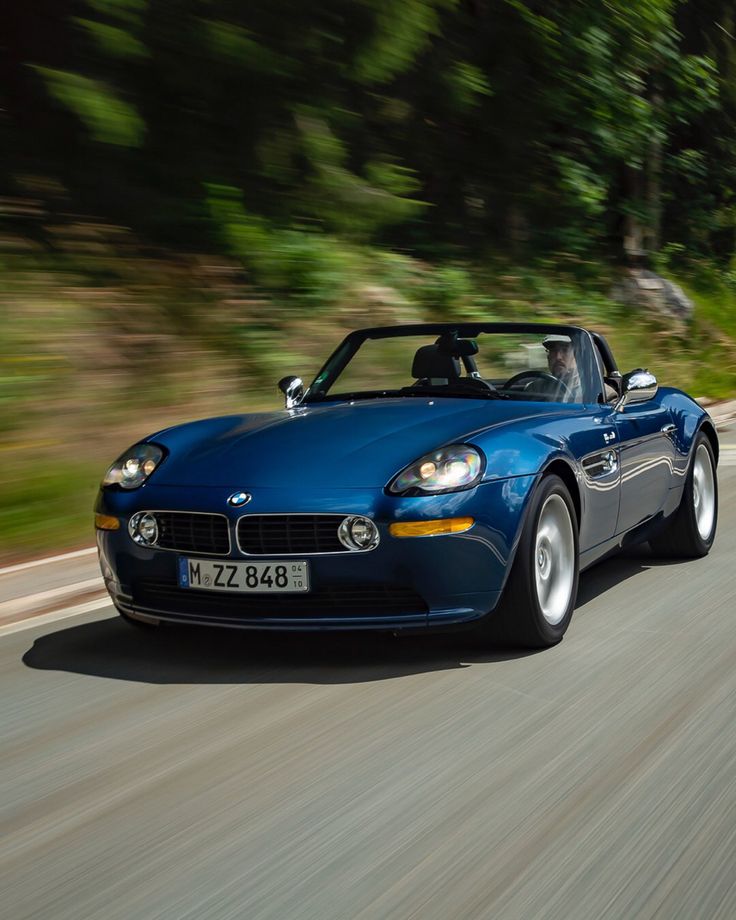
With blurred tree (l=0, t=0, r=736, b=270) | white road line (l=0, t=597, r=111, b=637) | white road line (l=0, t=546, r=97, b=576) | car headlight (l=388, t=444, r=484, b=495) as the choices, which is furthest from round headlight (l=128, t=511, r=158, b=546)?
blurred tree (l=0, t=0, r=736, b=270)

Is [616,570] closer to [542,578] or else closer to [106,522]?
[542,578]

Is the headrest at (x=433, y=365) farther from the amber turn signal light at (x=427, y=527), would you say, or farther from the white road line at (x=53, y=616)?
the white road line at (x=53, y=616)

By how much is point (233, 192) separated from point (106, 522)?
684 cm

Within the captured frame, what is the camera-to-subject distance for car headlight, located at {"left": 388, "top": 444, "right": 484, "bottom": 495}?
14.6ft

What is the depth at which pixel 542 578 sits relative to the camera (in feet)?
15.9

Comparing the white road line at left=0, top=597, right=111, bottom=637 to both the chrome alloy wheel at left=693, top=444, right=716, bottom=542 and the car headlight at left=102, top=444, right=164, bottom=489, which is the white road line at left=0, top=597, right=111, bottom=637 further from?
the chrome alloy wheel at left=693, top=444, right=716, bottom=542

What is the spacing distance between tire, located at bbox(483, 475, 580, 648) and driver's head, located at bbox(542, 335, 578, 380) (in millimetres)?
933

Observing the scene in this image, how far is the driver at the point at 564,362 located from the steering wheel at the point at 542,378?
0.01 meters

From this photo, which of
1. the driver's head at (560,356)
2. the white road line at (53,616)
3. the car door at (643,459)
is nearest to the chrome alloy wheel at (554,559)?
the car door at (643,459)

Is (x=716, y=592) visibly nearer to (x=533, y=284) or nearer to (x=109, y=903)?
(x=109, y=903)

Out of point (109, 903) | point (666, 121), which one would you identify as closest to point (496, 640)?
point (109, 903)

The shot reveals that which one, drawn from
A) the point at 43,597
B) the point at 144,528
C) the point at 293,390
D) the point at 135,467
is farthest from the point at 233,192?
the point at 144,528

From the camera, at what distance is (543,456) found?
190 inches

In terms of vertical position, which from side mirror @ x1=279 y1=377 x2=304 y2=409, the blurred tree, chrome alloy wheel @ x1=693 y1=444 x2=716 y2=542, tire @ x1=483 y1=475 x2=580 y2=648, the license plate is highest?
the blurred tree
